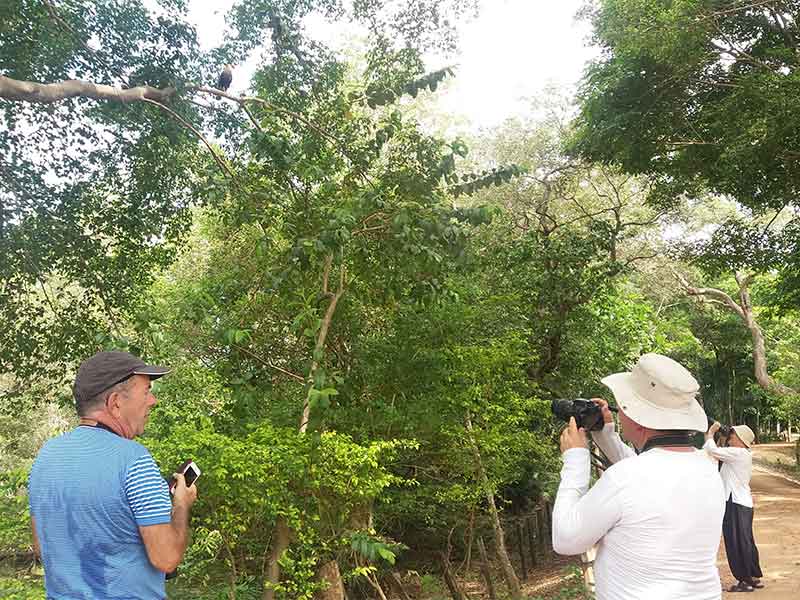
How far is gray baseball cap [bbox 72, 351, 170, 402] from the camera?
2.06m

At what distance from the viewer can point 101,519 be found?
6.24ft

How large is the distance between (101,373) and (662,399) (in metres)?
1.83

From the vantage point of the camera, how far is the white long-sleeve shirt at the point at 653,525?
6.62 feet

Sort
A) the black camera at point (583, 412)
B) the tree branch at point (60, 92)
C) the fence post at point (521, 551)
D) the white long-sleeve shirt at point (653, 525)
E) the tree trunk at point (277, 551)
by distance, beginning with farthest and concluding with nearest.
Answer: the fence post at point (521, 551) < the tree trunk at point (277, 551) < the tree branch at point (60, 92) < the black camera at point (583, 412) < the white long-sleeve shirt at point (653, 525)

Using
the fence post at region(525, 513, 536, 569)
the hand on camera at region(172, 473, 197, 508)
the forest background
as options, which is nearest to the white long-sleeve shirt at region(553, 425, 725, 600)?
the hand on camera at region(172, 473, 197, 508)

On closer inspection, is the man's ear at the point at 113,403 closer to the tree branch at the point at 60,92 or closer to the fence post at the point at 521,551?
the tree branch at the point at 60,92

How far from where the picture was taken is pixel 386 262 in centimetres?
672

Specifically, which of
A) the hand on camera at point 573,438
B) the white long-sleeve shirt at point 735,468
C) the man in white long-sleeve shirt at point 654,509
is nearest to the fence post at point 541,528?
the white long-sleeve shirt at point 735,468

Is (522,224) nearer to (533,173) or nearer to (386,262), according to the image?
(533,173)

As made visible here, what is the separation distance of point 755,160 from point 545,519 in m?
9.48

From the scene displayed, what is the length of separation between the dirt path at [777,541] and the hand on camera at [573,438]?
227 inches

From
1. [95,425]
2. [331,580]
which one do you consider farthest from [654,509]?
[331,580]

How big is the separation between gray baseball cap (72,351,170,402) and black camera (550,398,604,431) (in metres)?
1.48

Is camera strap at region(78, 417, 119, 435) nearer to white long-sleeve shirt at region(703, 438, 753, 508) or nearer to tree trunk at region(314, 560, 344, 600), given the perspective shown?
tree trunk at region(314, 560, 344, 600)
